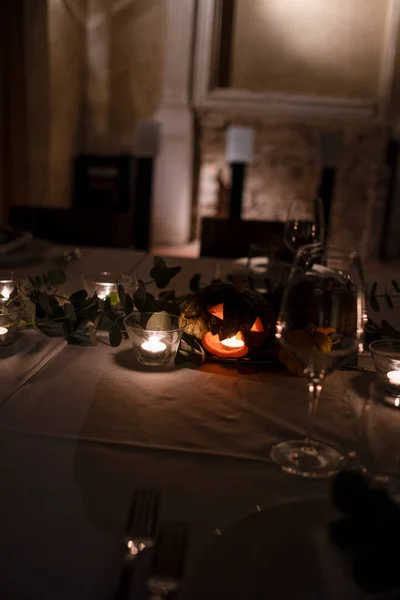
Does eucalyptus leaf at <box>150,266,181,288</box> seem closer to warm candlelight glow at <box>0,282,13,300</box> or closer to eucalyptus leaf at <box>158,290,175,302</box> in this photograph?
eucalyptus leaf at <box>158,290,175,302</box>

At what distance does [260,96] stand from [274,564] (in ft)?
13.9

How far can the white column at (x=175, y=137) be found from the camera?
4.32 meters

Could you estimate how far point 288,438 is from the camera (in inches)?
29.4

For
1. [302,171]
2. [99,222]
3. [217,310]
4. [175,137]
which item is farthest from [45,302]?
[302,171]

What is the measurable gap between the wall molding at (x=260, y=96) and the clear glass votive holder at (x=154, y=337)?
3.76m

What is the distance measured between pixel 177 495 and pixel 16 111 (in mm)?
3526

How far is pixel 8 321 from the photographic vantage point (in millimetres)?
982

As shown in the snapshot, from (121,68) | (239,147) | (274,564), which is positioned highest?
(121,68)

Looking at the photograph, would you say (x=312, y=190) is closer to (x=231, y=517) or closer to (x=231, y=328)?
(x=231, y=328)

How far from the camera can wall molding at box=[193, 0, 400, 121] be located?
14.0ft

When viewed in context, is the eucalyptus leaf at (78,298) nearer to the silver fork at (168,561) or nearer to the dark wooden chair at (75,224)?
the silver fork at (168,561)

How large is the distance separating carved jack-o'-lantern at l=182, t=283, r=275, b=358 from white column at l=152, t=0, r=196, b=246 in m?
3.68

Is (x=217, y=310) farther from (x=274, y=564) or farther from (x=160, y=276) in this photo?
(x=274, y=564)

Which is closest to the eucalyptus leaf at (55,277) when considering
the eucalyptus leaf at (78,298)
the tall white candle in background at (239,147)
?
the eucalyptus leaf at (78,298)
